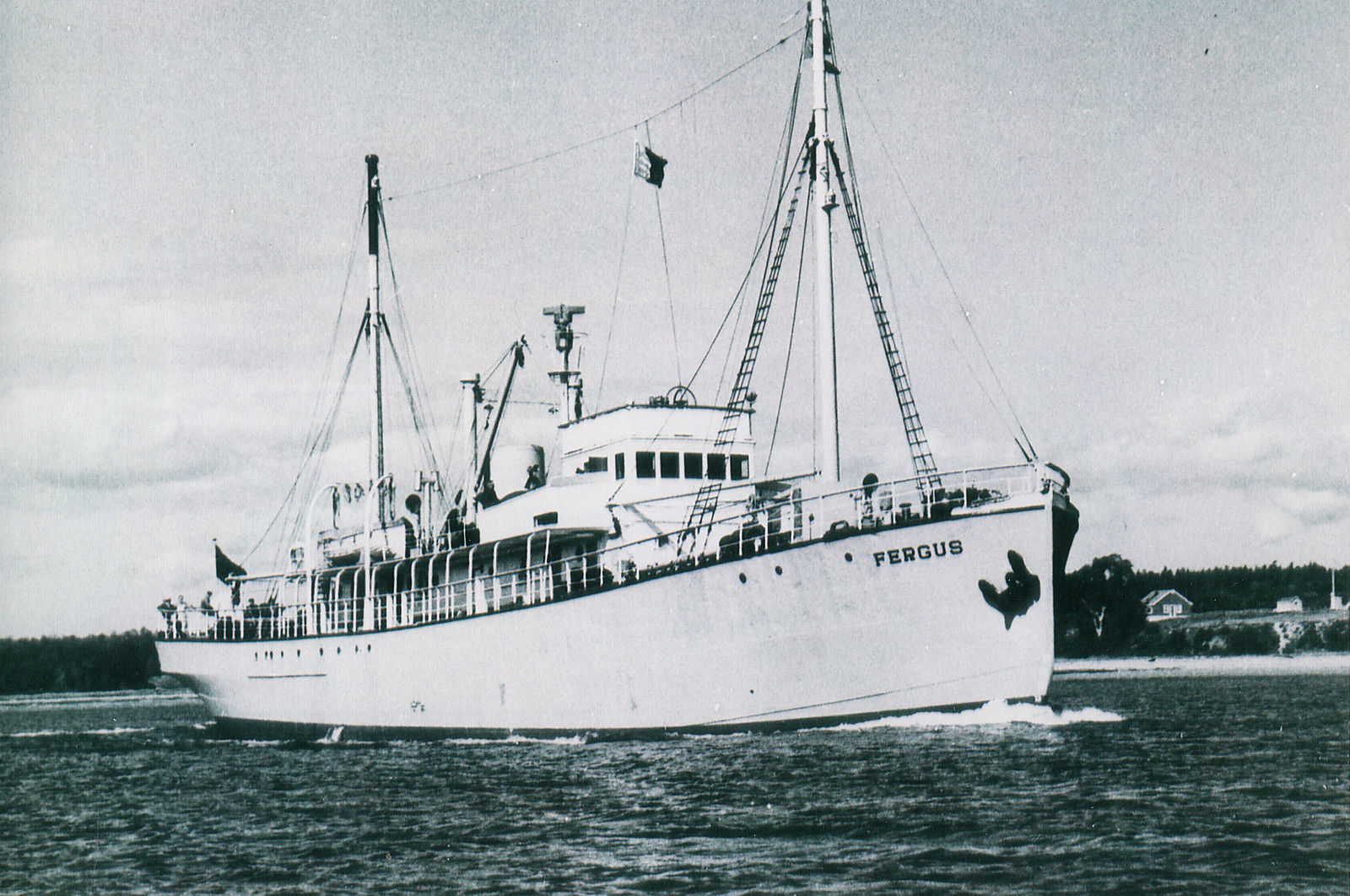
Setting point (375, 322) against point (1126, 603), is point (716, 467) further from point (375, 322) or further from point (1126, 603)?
point (1126, 603)

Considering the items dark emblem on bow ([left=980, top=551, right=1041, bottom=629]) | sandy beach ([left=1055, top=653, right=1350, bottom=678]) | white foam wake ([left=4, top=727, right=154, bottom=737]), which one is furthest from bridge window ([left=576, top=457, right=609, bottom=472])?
sandy beach ([left=1055, top=653, right=1350, bottom=678])

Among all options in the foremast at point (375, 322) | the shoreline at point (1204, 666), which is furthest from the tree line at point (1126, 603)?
the foremast at point (375, 322)

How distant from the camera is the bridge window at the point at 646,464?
31.8 meters

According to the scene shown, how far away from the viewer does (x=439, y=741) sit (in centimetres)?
3247

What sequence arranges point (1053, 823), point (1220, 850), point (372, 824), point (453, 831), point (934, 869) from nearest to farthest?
point (934, 869) → point (1220, 850) → point (1053, 823) → point (453, 831) → point (372, 824)

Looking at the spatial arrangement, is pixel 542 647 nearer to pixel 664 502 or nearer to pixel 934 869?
pixel 664 502

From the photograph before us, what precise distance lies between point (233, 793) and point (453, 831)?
8.52 metres

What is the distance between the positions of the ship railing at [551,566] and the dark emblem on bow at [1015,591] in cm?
132

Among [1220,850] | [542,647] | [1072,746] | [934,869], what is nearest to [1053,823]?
[1220,850]

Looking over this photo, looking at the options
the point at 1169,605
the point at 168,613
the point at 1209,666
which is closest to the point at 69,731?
the point at 168,613

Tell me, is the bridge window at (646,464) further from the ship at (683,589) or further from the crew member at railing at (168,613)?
the crew member at railing at (168,613)

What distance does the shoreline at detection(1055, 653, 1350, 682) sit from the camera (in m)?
74.3

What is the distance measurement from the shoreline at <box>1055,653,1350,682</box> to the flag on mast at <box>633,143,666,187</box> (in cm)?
5576

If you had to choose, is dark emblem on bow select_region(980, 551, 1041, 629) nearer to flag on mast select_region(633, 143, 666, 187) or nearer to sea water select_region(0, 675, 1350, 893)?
sea water select_region(0, 675, 1350, 893)
